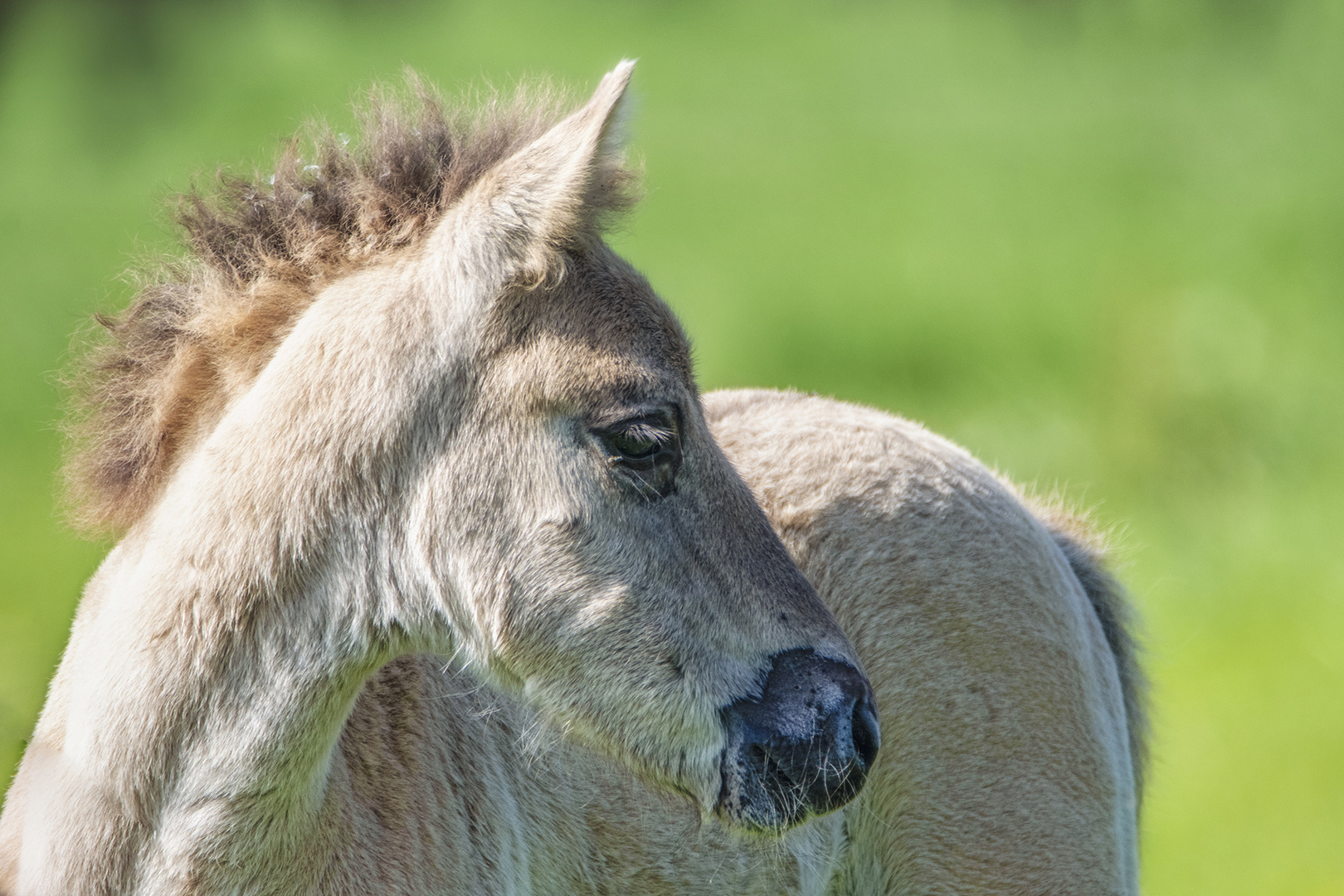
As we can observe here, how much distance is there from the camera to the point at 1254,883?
916 cm

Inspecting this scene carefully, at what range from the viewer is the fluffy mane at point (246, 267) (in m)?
2.88

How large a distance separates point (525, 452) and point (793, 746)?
0.90 m

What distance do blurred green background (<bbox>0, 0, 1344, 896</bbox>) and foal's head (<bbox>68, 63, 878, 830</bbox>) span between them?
15.8 ft

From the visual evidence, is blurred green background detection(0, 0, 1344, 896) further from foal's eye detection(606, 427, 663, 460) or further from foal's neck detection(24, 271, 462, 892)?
foal's eye detection(606, 427, 663, 460)

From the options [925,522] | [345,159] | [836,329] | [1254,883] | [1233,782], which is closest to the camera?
[345,159]

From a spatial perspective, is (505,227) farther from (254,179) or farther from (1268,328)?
(1268,328)

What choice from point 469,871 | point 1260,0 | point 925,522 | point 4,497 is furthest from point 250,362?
point 1260,0

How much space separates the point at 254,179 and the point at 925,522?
2.30 metres

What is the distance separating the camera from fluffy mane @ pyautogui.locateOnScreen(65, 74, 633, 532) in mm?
2881

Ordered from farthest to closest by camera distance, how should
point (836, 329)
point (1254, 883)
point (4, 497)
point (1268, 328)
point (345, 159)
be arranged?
point (836, 329)
point (1268, 328)
point (4, 497)
point (1254, 883)
point (345, 159)

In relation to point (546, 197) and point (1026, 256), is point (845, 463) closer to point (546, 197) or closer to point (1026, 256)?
point (546, 197)

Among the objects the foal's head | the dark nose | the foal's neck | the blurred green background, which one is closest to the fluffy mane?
the foal's head

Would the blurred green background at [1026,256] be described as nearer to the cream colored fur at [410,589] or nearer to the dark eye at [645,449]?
the cream colored fur at [410,589]

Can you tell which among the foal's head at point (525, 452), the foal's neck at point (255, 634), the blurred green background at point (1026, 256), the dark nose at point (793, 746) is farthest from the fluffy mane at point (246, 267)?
the blurred green background at point (1026, 256)
